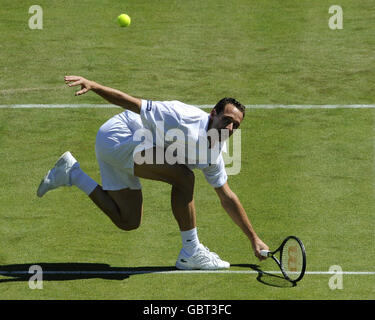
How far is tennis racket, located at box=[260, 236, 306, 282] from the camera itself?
10719mm

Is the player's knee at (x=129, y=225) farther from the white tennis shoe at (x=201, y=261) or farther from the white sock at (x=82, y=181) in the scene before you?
the white tennis shoe at (x=201, y=261)

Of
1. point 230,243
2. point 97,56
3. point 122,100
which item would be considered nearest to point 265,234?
point 230,243

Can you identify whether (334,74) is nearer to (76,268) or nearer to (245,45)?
(245,45)

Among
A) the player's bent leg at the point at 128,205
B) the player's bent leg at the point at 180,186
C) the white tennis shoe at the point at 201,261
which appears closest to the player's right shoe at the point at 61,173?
the player's bent leg at the point at 128,205

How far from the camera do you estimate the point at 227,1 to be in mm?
19688

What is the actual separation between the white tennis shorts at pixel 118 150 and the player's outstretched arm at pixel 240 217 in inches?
38.0

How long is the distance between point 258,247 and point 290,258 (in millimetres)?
373

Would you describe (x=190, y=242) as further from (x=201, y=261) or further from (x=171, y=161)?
(x=171, y=161)

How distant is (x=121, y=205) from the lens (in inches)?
459

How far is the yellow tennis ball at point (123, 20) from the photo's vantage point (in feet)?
59.1

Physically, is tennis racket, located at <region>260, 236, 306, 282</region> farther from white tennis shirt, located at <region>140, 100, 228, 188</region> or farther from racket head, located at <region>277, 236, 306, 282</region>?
white tennis shirt, located at <region>140, 100, 228, 188</region>

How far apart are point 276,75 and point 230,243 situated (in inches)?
221

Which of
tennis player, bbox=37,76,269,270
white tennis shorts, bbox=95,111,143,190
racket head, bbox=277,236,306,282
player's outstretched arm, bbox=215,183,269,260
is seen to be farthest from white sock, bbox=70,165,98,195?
racket head, bbox=277,236,306,282

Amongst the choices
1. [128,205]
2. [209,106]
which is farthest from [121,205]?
[209,106]
